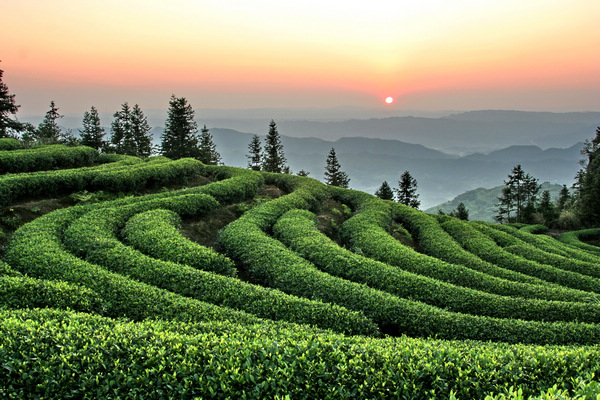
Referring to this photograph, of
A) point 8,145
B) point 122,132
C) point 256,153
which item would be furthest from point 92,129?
point 8,145

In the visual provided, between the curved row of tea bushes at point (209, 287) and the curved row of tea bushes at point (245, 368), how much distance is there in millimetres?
2946

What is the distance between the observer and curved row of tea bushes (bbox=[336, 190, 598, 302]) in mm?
12516

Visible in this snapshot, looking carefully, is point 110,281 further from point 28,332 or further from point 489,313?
point 489,313

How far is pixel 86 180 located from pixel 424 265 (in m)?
18.1

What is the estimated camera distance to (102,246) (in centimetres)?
1180

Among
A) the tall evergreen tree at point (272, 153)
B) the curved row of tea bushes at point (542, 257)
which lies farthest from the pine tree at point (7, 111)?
the curved row of tea bushes at point (542, 257)

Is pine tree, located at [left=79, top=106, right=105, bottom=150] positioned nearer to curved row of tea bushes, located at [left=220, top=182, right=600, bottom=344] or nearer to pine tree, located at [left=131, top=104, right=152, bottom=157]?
pine tree, located at [left=131, top=104, right=152, bottom=157]

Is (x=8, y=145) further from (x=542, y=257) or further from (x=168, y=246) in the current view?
(x=542, y=257)

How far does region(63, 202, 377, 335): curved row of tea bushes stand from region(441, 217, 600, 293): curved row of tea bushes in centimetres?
1141

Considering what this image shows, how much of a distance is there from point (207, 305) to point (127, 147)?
63490 millimetres

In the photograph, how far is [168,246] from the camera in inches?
489

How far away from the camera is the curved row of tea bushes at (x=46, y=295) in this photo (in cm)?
794

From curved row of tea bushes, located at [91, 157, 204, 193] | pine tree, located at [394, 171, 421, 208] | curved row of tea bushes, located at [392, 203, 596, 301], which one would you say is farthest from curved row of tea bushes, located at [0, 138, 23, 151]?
pine tree, located at [394, 171, 421, 208]

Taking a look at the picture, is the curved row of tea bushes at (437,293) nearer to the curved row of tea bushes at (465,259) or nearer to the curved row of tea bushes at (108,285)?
the curved row of tea bushes at (465,259)
